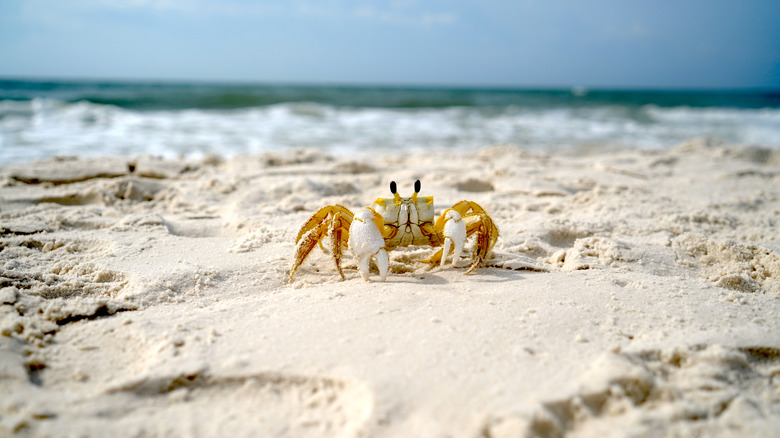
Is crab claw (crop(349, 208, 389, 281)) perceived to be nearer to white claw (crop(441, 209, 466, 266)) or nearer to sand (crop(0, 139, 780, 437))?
sand (crop(0, 139, 780, 437))

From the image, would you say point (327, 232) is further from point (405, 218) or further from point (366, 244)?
point (405, 218)

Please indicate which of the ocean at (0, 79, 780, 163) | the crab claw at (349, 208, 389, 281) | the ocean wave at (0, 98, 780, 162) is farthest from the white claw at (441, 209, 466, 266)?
the ocean wave at (0, 98, 780, 162)

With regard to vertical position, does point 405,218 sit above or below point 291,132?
below

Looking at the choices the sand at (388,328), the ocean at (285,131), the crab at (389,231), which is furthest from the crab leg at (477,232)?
the ocean at (285,131)

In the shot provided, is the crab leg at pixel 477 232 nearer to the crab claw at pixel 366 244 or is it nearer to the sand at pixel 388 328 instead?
the sand at pixel 388 328

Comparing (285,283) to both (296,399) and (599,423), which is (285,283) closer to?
(296,399)

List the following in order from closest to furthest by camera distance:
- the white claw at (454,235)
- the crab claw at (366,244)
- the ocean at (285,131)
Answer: the crab claw at (366,244) < the white claw at (454,235) < the ocean at (285,131)

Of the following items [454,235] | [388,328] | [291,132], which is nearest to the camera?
[388,328]

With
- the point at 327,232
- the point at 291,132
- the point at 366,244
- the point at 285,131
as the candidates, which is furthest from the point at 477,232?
the point at 285,131
